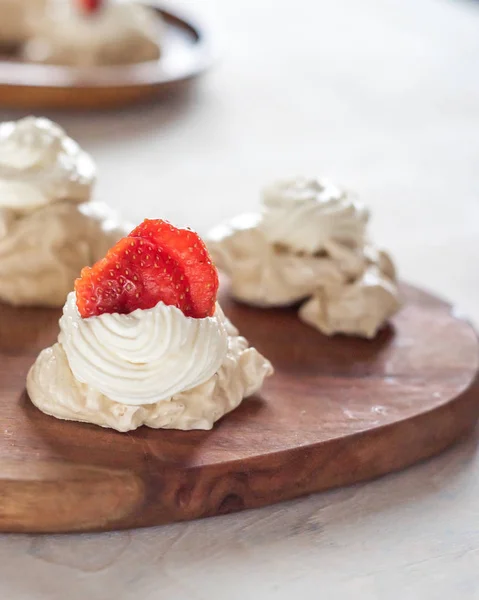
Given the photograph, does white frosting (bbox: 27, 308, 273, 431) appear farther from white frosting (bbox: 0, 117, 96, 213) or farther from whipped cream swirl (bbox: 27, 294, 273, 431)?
white frosting (bbox: 0, 117, 96, 213)

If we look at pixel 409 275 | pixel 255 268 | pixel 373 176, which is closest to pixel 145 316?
pixel 255 268

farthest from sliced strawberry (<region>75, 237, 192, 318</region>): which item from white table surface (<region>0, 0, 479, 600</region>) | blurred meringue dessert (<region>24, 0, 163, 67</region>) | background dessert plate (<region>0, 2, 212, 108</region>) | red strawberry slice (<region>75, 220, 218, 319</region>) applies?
blurred meringue dessert (<region>24, 0, 163, 67</region>)

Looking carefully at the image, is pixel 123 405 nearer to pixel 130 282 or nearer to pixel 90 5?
pixel 130 282

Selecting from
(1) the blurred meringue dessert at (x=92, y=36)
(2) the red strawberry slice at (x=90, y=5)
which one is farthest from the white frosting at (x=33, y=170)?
(2) the red strawberry slice at (x=90, y=5)

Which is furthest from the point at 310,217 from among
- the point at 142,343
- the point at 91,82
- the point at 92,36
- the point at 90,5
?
the point at 90,5

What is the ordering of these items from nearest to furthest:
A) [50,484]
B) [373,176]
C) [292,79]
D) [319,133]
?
[50,484]
[373,176]
[319,133]
[292,79]

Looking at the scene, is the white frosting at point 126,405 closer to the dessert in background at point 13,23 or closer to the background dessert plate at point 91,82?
the background dessert plate at point 91,82

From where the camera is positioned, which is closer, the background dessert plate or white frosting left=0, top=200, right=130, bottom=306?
white frosting left=0, top=200, right=130, bottom=306

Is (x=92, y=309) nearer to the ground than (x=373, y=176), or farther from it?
farther from it

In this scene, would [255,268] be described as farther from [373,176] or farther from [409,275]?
[373,176]
